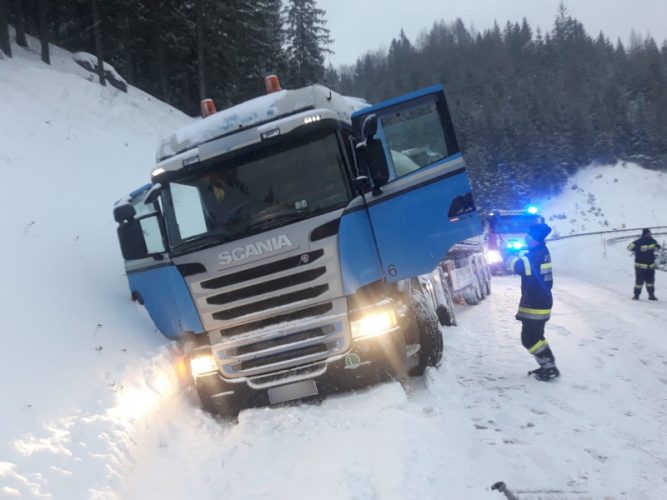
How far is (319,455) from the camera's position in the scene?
14.6 feet

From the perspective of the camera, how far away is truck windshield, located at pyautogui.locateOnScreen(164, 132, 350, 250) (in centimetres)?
533

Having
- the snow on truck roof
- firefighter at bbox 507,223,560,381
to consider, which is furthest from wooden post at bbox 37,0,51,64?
firefighter at bbox 507,223,560,381

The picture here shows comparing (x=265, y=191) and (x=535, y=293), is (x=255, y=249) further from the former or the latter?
(x=535, y=293)

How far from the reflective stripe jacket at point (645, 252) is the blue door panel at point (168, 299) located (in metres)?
10.9

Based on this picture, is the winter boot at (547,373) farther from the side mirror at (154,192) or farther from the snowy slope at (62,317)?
the side mirror at (154,192)

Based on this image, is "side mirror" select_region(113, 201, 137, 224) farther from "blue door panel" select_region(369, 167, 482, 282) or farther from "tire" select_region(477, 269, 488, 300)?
"tire" select_region(477, 269, 488, 300)

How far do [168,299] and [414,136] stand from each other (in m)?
3.45

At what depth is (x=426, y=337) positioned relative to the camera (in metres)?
5.88

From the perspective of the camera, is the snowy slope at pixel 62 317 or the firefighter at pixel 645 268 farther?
the firefighter at pixel 645 268

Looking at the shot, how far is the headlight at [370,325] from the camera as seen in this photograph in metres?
5.33

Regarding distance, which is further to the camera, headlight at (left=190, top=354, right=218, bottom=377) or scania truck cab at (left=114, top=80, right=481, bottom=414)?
headlight at (left=190, top=354, right=218, bottom=377)

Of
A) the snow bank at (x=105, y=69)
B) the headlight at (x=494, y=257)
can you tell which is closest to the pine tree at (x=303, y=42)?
the snow bank at (x=105, y=69)

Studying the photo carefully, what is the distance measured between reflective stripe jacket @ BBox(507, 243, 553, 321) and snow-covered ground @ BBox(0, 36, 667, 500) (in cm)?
82

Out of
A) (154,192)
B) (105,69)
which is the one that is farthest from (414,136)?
(105,69)
